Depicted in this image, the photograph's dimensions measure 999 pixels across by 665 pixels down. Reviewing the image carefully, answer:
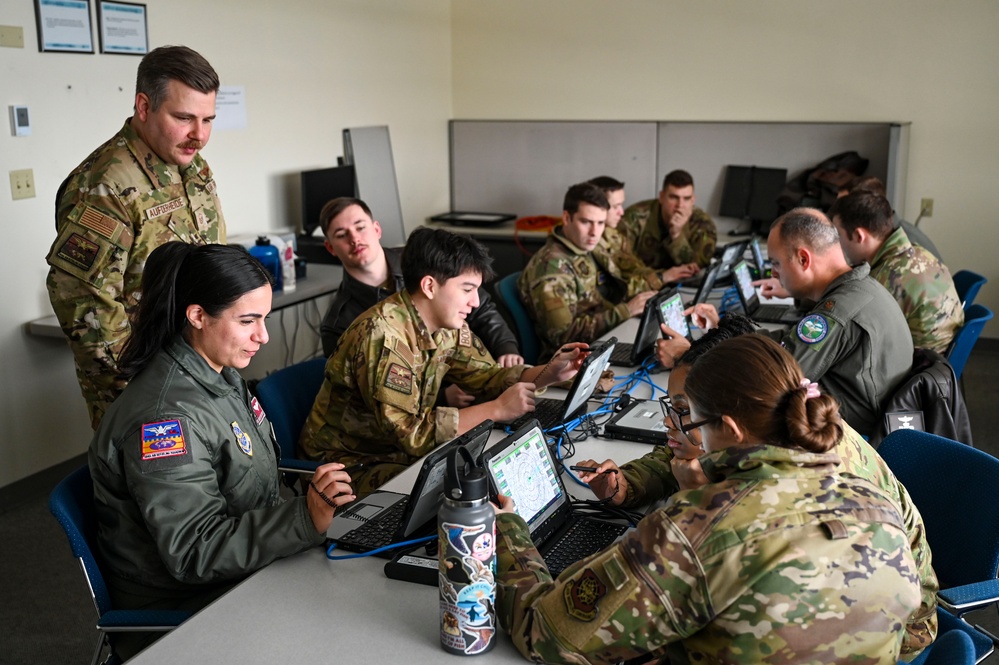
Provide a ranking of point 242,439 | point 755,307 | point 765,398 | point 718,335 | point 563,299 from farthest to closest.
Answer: point 755,307 → point 563,299 → point 718,335 → point 242,439 → point 765,398

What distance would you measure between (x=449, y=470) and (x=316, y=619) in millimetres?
417

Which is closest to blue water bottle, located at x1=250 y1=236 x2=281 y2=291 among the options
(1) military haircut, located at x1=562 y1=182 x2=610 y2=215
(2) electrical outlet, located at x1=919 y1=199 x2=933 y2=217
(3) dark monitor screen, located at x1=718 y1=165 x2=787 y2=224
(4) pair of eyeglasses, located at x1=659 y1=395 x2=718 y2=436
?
(1) military haircut, located at x1=562 y1=182 x2=610 y2=215

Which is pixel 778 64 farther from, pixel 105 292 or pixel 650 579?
pixel 650 579

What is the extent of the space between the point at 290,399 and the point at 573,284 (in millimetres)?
1630

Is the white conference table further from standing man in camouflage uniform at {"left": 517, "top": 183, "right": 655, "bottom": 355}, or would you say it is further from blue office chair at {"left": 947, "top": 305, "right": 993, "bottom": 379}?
blue office chair at {"left": 947, "top": 305, "right": 993, "bottom": 379}

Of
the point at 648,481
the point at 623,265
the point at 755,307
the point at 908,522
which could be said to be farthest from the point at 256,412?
the point at 623,265

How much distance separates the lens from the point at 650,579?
1.26 meters

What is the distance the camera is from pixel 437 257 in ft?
8.05

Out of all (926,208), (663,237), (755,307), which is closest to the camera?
(755,307)

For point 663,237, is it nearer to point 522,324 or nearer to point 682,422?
point 522,324

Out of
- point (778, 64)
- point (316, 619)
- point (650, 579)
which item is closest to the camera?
point (650, 579)

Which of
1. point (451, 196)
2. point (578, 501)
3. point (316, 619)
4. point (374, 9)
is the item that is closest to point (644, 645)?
point (316, 619)

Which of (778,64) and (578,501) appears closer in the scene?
(578,501)

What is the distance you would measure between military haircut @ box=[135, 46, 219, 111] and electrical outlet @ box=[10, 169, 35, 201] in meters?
1.29
